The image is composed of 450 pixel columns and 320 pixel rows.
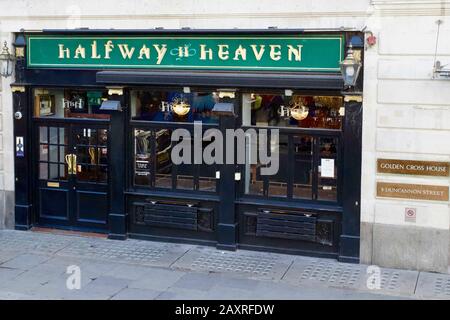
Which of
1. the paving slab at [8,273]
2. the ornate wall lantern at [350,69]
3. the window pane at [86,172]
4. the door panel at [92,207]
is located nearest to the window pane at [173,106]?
the window pane at [86,172]

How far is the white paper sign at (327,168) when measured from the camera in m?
12.1

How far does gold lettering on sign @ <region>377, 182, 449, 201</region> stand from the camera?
37.0 ft

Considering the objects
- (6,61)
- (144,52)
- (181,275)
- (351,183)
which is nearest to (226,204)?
(181,275)

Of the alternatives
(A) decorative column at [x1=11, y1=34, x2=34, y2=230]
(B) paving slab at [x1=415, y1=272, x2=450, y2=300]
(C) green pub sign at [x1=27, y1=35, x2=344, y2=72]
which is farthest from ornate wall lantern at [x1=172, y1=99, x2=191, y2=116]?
(B) paving slab at [x1=415, y1=272, x2=450, y2=300]

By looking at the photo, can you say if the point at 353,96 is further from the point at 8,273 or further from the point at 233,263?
the point at 8,273

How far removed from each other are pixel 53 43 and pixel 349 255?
22.9 feet

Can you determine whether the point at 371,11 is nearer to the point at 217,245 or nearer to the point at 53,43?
the point at 217,245

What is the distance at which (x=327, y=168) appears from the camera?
12156mm

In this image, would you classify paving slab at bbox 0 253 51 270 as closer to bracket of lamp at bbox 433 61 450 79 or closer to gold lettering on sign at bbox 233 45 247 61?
gold lettering on sign at bbox 233 45 247 61

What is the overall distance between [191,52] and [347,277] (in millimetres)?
→ 4893

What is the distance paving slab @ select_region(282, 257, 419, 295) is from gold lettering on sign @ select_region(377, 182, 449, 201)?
50.4 inches

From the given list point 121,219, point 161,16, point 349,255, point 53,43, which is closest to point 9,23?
point 53,43

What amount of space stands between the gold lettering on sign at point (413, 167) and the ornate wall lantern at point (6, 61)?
24.3 ft

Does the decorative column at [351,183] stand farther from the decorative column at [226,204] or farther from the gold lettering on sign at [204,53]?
the gold lettering on sign at [204,53]
